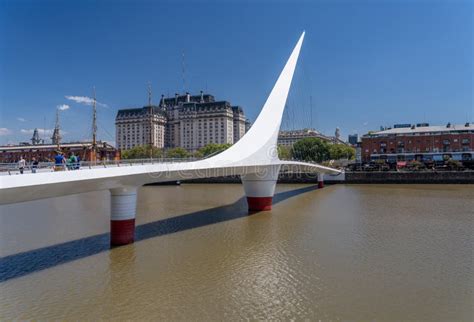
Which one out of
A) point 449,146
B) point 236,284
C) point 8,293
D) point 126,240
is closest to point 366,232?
point 236,284

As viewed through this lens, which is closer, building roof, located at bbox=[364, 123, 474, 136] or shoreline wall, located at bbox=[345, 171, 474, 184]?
shoreline wall, located at bbox=[345, 171, 474, 184]

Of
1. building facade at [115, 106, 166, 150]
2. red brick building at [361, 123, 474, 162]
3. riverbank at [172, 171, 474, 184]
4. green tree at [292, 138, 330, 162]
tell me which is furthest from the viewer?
building facade at [115, 106, 166, 150]

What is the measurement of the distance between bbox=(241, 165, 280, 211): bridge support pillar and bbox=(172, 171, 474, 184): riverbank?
24.9 meters

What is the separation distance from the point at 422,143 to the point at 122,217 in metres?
51.8

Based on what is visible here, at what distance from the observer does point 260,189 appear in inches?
843

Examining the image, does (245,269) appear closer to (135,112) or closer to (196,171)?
(196,171)

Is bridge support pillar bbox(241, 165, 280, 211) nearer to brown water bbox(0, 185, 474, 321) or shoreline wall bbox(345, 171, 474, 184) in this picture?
brown water bbox(0, 185, 474, 321)

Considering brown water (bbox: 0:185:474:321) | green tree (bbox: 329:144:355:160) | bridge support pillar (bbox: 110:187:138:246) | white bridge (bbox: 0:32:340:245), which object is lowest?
brown water (bbox: 0:185:474:321)

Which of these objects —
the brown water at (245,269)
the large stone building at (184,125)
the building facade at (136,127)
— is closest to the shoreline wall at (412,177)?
the brown water at (245,269)

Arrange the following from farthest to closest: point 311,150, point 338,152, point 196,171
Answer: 1. point 338,152
2. point 311,150
3. point 196,171

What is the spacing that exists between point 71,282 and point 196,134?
9999 cm

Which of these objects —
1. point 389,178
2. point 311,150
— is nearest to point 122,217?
point 389,178

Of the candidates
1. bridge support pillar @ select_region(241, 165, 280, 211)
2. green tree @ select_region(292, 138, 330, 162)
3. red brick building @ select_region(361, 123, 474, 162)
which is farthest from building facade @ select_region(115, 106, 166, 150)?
bridge support pillar @ select_region(241, 165, 280, 211)

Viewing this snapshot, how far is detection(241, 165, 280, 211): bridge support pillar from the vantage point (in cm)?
2139
